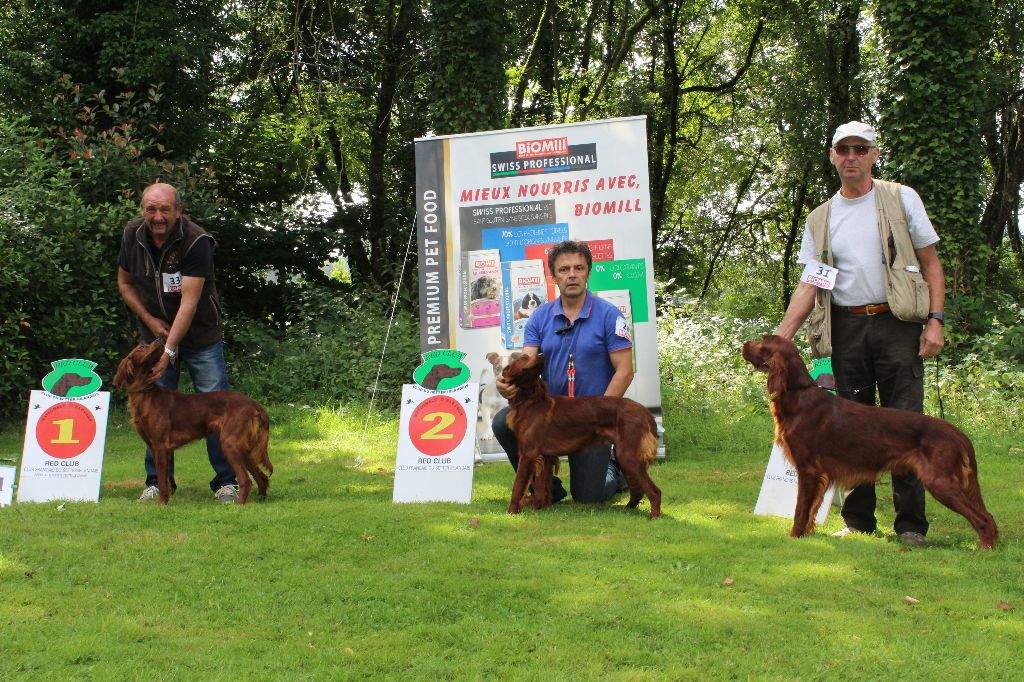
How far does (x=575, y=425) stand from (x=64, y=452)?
3.17 metres

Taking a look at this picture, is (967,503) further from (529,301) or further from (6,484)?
(6,484)

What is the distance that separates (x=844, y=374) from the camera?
4934 millimetres

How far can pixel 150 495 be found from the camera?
5.87m

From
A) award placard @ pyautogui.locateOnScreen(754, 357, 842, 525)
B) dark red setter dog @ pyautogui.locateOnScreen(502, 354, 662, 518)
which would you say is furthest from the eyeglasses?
dark red setter dog @ pyautogui.locateOnScreen(502, 354, 662, 518)

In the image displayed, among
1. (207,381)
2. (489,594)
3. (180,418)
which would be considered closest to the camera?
(489,594)

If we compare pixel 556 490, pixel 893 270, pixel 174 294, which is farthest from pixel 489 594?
pixel 174 294

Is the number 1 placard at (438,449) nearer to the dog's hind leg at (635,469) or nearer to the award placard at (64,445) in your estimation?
the dog's hind leg at (635,469)

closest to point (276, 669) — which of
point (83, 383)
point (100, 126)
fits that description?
point (83, 383)

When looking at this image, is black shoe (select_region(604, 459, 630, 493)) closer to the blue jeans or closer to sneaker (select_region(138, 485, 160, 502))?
the blue jeans

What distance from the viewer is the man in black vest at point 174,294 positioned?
5.78 metres

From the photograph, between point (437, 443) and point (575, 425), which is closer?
point (575, 425)

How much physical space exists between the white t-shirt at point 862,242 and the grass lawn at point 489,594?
1.24m

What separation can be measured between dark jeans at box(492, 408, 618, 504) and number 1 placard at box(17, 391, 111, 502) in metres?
2.46

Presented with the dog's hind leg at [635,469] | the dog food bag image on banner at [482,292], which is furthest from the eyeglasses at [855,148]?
the dog food bag image on banner at [482,292]
